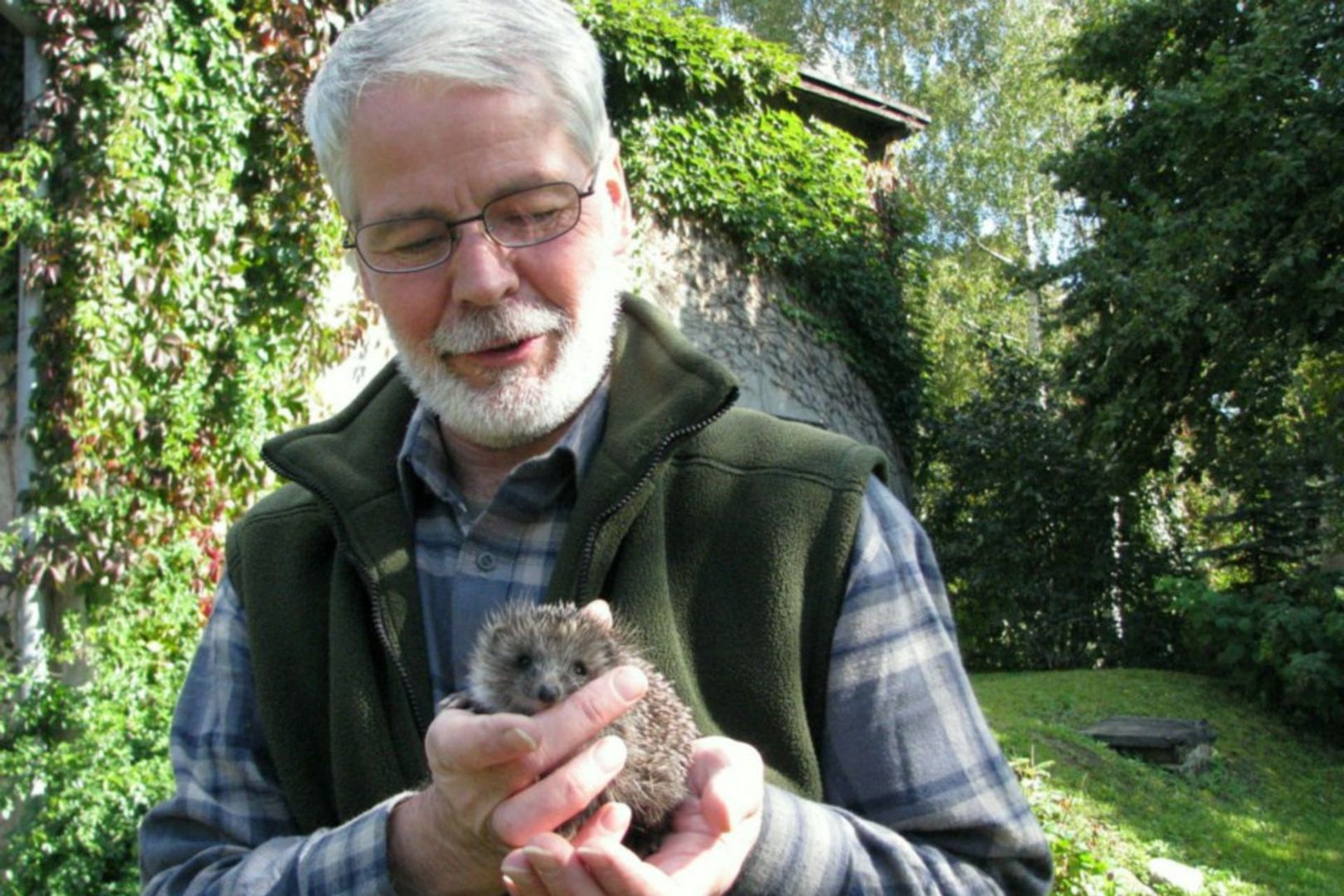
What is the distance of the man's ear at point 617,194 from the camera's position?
2303 millimetres

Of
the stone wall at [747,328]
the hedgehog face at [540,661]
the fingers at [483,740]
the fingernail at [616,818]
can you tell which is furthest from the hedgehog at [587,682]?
the stone wall at [747,328]

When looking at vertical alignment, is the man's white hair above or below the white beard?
above

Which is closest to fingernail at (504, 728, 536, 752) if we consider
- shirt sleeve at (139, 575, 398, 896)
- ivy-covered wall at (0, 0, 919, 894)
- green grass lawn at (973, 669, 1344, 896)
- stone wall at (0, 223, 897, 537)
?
shirt sleeve at (139, 575, 398, 896)

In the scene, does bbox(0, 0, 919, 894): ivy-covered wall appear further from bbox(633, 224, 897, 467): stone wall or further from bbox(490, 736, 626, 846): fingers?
bbox(490, 736, 626, 846): fingers

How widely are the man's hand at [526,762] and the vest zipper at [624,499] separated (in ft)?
1.33

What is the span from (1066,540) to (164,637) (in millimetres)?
13354

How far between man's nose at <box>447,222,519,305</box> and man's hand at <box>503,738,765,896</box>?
2.81ft

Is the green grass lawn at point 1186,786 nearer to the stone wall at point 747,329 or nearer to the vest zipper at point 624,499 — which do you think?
the stone wall at point 747,329

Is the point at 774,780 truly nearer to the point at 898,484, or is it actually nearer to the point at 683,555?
the point at 683,555

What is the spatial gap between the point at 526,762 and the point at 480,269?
882 mm

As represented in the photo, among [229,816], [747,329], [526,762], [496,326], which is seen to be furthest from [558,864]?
[747,329]

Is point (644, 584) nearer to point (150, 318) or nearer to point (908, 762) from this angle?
point (908, 762)

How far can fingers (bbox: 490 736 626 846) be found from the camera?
1.55m

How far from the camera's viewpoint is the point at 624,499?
1.98 m
